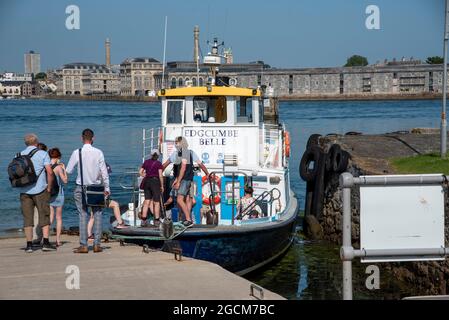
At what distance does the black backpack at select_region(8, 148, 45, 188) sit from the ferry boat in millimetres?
2769

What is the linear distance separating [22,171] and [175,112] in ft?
18.7

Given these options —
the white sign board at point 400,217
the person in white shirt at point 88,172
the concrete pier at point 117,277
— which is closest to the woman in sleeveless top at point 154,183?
the concrete pier at point 117,277

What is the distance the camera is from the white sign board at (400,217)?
6.59 metres

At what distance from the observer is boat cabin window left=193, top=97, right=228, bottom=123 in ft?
52.7

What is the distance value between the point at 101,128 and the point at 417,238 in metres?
71.9

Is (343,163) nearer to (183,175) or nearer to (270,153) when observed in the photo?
(270,153)

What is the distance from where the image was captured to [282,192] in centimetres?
1620

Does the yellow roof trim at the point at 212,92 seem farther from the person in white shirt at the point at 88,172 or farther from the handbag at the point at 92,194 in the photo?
the handbag at the point at 92,194

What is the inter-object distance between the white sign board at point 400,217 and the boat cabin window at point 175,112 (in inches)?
387

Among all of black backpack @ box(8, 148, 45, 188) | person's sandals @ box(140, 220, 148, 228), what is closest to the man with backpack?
black backpack @ box(8, 148, 45, 188)

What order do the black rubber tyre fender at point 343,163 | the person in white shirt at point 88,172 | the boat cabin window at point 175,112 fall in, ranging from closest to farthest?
the person in white shirt at point 88,172, the boat cabin window at point 175,112, the black rubber tyre fender at point 343,163

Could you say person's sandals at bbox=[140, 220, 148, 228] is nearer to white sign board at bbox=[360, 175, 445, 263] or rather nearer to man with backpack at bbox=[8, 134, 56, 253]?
man with backpack at bbox=[8, 134, 56, 253]
